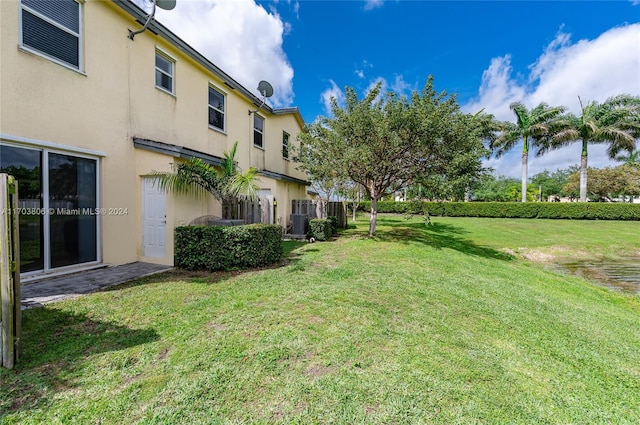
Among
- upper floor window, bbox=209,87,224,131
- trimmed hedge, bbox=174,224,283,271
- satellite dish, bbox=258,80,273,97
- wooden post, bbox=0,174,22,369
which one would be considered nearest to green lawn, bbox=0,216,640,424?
wooden post, bbox=0,174,22,369

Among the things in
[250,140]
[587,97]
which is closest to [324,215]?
[250,140]

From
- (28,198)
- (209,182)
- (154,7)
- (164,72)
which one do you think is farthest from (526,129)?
(28,198)

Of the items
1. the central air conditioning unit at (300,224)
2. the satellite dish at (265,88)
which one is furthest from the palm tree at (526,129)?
the satellite dish at (265,88)

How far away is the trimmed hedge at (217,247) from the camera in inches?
251

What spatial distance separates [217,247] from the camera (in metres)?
6.37

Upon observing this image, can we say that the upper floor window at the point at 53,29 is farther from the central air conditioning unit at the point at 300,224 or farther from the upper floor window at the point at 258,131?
the central air conditioning unit at the point at 300,224

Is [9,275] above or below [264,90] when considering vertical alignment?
below

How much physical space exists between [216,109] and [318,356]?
1076 centimetres

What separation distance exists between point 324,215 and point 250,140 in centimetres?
536

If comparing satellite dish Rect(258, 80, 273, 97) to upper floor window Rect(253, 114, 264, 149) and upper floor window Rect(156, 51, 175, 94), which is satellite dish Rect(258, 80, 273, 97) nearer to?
upper floor window Rect(253, 114, 264, 149)

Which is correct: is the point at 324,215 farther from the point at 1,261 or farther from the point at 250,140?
the point at 1,261

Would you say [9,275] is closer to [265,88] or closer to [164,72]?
[164,72]

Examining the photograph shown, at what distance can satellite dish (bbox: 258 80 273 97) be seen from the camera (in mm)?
13391

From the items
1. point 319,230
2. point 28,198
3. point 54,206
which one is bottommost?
point 319,230
